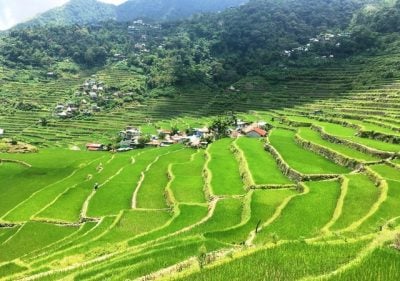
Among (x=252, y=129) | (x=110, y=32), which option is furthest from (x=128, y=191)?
(x=110, y=32)

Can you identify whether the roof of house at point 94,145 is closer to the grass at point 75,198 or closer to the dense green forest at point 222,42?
the grass at point 75,198

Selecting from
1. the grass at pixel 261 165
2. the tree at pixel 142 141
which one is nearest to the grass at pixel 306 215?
the grass at pixel 261 165

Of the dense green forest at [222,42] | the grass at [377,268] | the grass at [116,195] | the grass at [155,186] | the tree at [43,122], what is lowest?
the tree at [43,122]

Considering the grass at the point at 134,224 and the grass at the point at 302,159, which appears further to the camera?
the grass at the point at 302,159

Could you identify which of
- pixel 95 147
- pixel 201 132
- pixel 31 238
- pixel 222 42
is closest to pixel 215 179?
pixel 31 238

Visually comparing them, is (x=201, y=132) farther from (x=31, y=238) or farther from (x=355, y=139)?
(x=31, y=238)

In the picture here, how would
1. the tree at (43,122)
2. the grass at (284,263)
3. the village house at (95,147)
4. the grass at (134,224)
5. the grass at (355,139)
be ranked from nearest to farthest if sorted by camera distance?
the grass at (284,263) → the grass at (134,224) → the grass at (355,139) → the village house at (95,147) → the tree at (43,122)

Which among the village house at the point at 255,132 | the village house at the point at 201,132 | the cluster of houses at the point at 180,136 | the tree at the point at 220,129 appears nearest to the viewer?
the village house at the point at 255,132
